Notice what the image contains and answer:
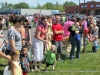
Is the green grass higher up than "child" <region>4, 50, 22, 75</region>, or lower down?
lower down

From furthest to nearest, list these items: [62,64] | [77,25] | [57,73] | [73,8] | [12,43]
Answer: [73,8] < [77,25] < [62,64] < [57,73] < [12,43]

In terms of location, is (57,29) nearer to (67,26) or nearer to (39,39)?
(67,26)

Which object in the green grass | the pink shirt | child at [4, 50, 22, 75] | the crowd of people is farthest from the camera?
the pink shirt

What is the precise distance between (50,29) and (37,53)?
2.00 metres

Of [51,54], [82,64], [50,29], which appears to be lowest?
[82,64]

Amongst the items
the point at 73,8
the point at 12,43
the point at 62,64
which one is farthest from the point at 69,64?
the point at 73,8

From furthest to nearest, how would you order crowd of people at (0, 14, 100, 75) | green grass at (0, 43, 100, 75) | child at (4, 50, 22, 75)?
1. green grass at (0, 43, 100, 75)
2. crowd of people at (0, 14, 100, 75)
3. child at (4, 50, 22, 75)

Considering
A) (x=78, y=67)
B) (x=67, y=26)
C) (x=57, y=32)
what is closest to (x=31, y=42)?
(x=57, y=32)

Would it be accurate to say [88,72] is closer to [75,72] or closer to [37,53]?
[75,72]

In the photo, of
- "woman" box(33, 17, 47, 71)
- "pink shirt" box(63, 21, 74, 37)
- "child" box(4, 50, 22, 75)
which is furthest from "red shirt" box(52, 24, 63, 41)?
"child" box(4, 50, 22, 75)

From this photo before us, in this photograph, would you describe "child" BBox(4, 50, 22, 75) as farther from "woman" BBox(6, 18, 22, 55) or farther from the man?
the man

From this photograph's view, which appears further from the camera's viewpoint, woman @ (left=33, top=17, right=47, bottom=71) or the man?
the man

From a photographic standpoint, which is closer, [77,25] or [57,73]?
[57,73]

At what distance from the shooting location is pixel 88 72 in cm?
845
